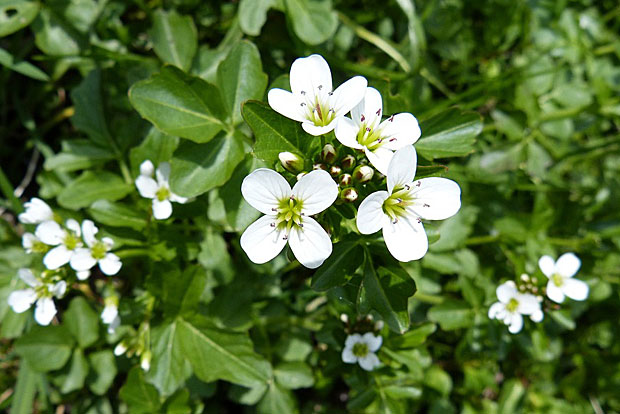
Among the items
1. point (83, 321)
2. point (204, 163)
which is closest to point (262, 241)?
point (204, 163)

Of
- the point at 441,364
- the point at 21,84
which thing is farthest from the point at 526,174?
the point at 21,84

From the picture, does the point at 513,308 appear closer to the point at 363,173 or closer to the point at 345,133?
the point at 363,173

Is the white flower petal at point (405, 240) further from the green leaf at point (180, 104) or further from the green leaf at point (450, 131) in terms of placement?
the green leaf at point (180, 104)

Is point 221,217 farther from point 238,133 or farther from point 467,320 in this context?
point 467,320

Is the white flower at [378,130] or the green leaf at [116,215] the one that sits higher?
the white flower at [378,130]

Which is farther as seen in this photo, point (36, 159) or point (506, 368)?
point (506, 368)

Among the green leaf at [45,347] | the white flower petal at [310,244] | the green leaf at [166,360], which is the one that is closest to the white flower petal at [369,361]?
the green leaf at [166,360]
